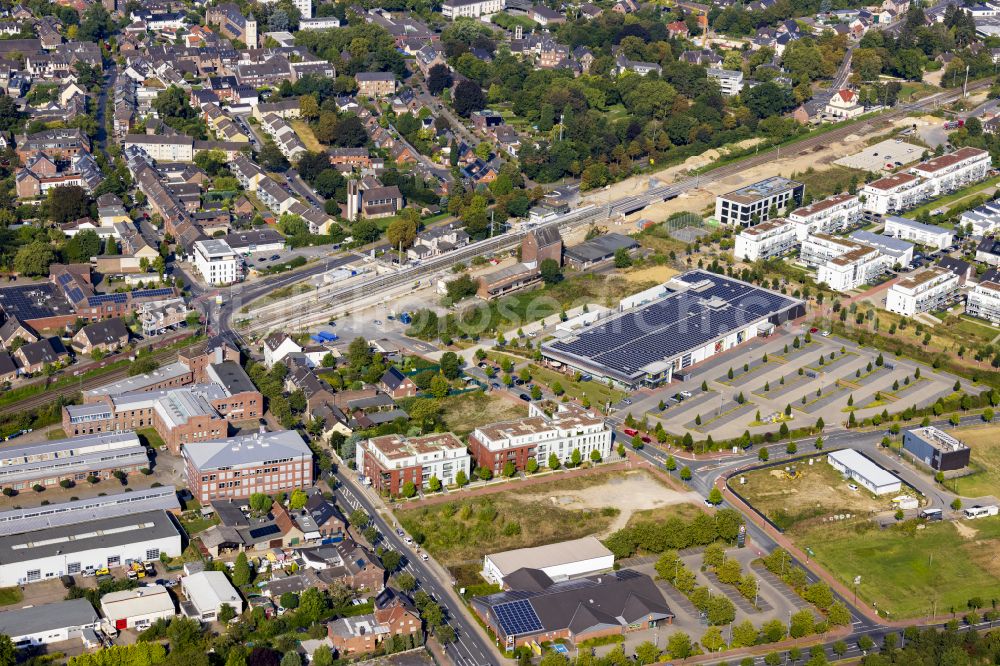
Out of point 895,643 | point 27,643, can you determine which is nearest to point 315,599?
point 27,643

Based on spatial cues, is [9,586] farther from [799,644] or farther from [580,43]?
[580,43]

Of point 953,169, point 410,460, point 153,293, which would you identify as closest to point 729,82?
point 953,169

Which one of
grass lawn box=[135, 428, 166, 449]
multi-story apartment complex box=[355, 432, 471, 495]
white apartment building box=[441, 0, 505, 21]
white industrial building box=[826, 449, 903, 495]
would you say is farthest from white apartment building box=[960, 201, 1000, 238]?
white apartment building box=[441, 0, 505, 21]

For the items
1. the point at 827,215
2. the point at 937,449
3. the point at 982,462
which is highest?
the point at 827,215

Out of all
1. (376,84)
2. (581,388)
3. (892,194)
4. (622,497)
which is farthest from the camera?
(376,84)

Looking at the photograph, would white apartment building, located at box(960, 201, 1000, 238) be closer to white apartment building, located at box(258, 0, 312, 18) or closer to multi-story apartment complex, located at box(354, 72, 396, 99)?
multi-story apartment complex, located at box(354, 72, 396, 99)

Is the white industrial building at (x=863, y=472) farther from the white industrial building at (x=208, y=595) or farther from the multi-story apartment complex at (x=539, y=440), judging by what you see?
the white industrial building at (x=208, y=595)

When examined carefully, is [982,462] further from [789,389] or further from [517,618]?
[517,618]
